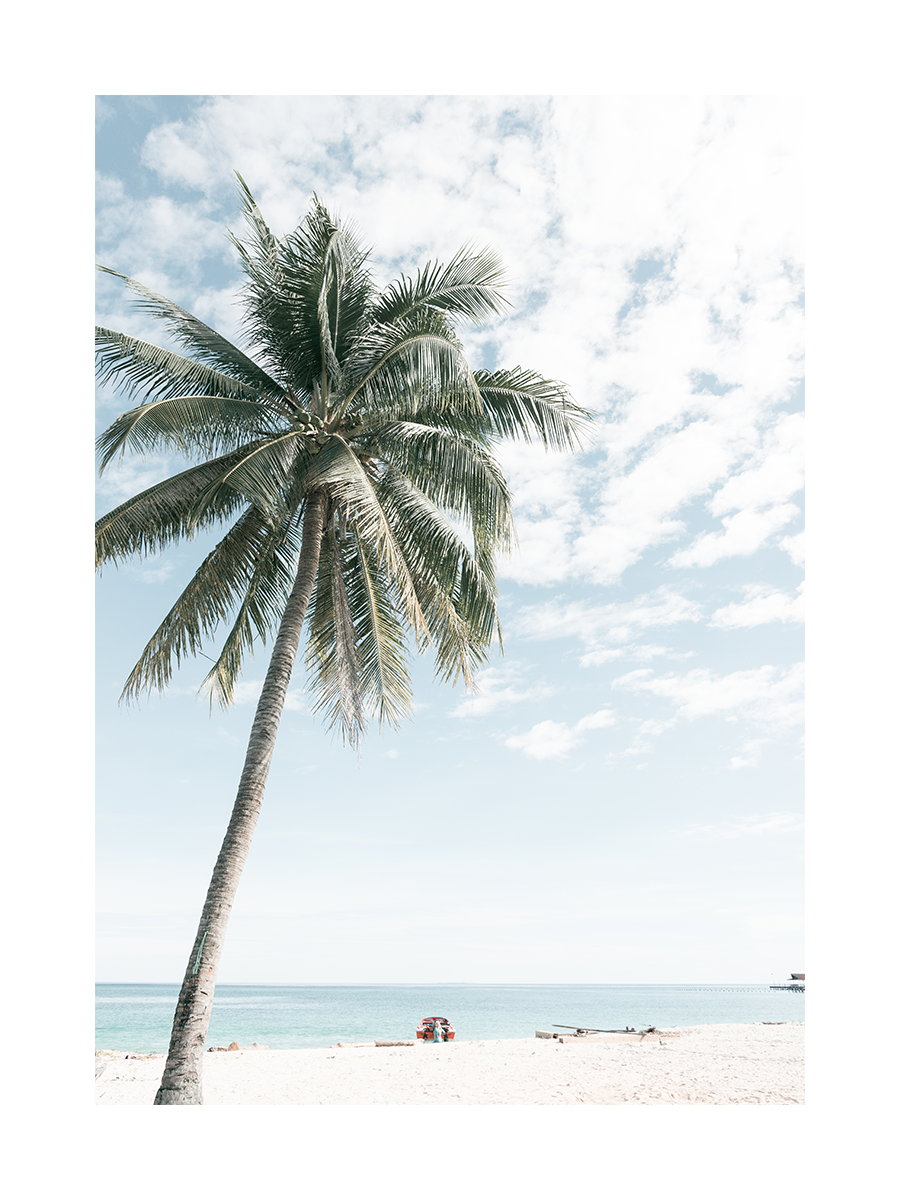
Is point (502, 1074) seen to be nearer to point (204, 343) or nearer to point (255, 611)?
point (255, 611)

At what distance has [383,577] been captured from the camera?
977cm

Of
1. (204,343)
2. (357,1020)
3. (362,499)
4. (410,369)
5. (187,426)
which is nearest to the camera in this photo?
(362,499)

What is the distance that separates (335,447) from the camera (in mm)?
8508

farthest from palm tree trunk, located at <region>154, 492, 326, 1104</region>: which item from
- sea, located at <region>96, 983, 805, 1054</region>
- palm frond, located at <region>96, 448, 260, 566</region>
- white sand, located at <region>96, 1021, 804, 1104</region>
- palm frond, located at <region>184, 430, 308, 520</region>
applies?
sea, located at <region>96, 983, 805, 1054</region>

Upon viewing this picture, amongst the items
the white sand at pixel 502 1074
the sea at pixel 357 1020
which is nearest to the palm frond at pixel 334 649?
the white sand at pixel 502 1074

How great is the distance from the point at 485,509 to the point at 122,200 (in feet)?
18.2

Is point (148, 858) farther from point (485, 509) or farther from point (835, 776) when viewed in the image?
point (835, 776)

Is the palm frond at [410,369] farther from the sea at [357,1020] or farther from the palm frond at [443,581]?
the sea at [357,1020]

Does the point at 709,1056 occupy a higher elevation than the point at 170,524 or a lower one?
lower

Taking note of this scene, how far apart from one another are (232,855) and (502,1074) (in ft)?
26.1

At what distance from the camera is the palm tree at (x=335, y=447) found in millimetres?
8578

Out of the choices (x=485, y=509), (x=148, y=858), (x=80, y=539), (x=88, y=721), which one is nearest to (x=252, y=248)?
(x=485, y=509)

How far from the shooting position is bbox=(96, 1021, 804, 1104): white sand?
10.3 meters

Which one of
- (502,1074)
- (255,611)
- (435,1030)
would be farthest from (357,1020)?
(255,611)
